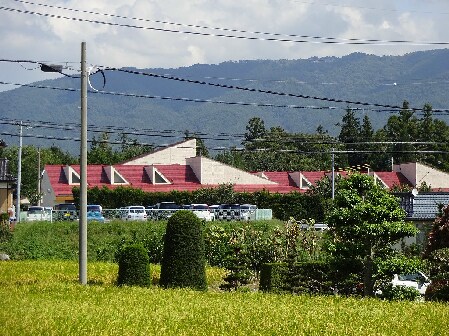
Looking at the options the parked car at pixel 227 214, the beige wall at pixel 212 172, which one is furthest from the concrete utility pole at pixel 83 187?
the beige wall at pixel 212 172

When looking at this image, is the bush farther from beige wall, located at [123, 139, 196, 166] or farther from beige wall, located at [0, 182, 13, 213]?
beige wall, located at [123, 139, 196, 166]

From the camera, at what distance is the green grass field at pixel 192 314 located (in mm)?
19188

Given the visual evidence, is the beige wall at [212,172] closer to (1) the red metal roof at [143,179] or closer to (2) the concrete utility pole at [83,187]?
(1) the red metal roof at [143,179]

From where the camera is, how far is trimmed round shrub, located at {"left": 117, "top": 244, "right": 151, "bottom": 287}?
A: 33375mm

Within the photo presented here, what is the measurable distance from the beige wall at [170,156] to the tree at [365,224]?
74.4m

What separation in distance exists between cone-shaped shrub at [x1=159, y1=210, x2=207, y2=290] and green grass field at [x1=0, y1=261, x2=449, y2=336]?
227cm

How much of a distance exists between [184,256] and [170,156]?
78074 mm

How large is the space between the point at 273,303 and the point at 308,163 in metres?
102

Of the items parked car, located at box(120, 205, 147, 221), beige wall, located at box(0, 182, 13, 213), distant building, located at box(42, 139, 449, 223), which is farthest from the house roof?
beige wall, located at box(0, 182, 13, 213)

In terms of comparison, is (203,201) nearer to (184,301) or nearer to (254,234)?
(254,234)

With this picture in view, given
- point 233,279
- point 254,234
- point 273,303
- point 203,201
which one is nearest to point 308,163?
point 203,201

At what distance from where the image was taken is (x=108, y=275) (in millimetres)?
39469

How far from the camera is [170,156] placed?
4353 inches

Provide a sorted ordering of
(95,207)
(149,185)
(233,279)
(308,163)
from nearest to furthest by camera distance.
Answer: (233,279) < (95,207) < (149,185) < (308,163)
